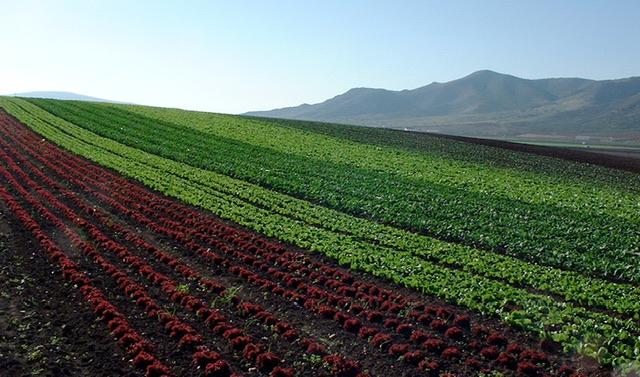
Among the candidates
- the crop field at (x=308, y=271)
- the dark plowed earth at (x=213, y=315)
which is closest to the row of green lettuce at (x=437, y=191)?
the crop field at (x=308, y=271)

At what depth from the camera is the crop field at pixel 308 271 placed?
10.1 meters

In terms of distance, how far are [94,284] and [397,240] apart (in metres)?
8.94

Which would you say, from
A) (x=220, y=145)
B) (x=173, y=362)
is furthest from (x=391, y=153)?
(x=173, y=362)

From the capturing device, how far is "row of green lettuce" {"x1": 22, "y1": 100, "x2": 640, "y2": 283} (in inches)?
703

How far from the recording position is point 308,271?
1462cm

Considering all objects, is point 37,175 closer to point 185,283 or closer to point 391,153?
point 185,283

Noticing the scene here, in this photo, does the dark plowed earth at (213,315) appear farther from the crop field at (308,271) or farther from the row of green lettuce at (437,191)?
the row of green lettuce at (437,191)

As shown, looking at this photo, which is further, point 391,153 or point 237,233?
point 391,153

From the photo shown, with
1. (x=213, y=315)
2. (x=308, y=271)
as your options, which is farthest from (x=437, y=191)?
(x=213, y=315)

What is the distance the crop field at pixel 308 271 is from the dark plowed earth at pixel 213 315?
5 centimetres

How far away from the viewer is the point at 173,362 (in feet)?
32.1

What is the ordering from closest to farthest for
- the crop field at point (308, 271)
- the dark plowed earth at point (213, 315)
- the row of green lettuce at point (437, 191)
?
the dark plowed earth at point (213, 315)
the crop field at point (308, 271)
the row of green lettuce at point (437, 191)

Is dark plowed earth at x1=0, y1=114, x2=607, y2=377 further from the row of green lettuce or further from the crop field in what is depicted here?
the row of green lettuce

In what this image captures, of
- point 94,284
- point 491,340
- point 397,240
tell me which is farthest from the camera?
point 397,240
